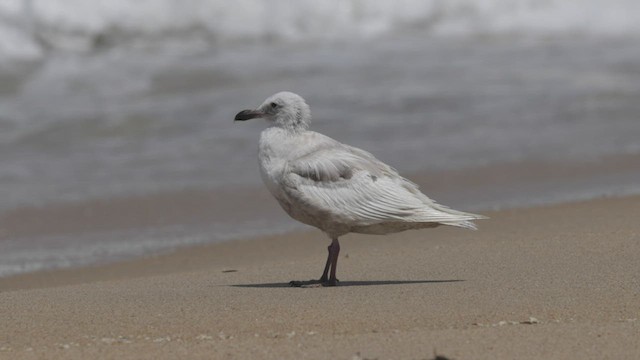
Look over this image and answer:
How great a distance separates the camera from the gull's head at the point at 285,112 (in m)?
6.78

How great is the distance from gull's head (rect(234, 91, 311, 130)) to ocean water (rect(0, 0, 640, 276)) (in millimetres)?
1927

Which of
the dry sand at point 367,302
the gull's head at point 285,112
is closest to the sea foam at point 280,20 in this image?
the dry sand at point 367,302

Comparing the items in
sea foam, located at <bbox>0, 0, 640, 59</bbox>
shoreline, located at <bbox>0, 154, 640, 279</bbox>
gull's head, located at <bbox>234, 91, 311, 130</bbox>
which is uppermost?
sea foam, located at <bbox>0, 0, 640, 59</bbox>

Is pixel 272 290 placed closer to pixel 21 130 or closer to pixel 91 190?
pixel 91 190

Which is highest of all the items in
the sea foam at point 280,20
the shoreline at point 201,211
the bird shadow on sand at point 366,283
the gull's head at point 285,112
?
the sea foam at point 280,20

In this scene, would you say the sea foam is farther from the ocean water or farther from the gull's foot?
the gull's foot

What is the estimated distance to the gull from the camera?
638 centimetres

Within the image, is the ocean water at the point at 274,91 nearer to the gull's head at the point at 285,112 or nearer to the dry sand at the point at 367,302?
the dry sand at the point at 367,302

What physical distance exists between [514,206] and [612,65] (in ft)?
21.0

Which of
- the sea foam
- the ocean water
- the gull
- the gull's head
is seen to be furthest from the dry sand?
the sea foam

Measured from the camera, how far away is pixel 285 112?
679cm

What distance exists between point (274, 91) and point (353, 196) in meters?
7.94

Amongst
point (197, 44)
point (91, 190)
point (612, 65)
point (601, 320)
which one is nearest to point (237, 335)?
point (601, 320)

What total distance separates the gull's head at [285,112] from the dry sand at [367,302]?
2.81 ft
